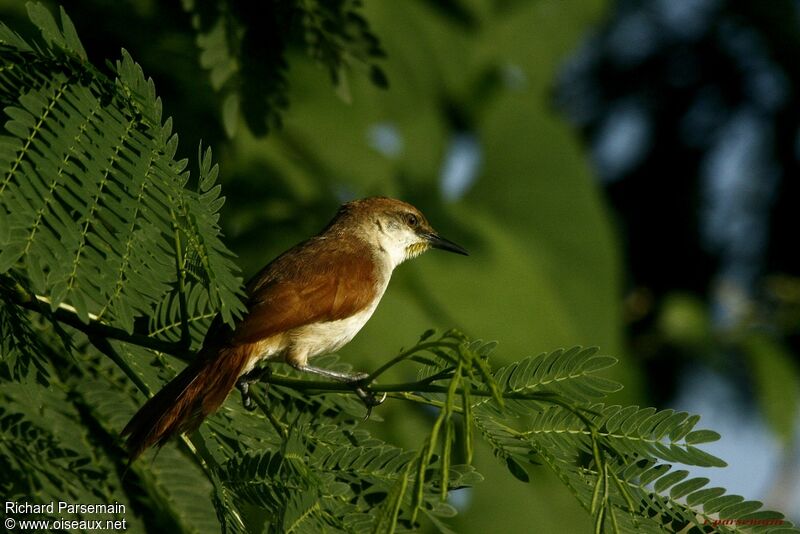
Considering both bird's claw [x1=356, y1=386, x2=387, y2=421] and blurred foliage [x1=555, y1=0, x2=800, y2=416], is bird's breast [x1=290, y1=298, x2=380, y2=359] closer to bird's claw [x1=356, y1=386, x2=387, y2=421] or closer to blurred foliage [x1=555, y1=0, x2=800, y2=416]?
bird's claw [x1=356, y1=386, x2=387, y2=421]

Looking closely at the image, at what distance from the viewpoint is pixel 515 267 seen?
5.02 m

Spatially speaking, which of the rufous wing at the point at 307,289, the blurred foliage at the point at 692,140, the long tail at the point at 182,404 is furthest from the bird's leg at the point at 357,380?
the blurred foliage at the point at 692,140

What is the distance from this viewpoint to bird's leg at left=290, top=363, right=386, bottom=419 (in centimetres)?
290

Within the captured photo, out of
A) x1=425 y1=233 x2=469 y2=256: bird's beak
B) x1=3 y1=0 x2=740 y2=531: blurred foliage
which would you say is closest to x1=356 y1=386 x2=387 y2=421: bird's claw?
x1=3 y1=0 x2=740 y2=531: blurred foliage

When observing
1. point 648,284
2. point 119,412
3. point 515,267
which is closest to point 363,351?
point 515,267

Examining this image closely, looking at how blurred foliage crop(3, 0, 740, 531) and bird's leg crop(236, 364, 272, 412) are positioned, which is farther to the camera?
blurred foliage crop(3, 0, 740, 531)

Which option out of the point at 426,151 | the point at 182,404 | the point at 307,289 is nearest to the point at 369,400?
the point at 182,404

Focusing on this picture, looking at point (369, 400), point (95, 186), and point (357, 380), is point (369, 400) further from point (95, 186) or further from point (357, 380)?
point (95, 186)

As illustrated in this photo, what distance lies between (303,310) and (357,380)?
90 centimetres

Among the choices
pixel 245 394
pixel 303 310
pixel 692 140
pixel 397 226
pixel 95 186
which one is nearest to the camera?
pixel 95 186

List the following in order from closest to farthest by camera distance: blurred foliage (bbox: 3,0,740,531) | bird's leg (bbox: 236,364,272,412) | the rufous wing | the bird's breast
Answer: bird's leg (bbox: 236,364,272,412) → the rufous wing → the bird's breast → blurred foliage (bbox: 3,0,740,531)

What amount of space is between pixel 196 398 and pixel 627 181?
727 cm

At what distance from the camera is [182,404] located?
9.45ft

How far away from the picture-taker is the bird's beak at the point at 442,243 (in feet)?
16.6
